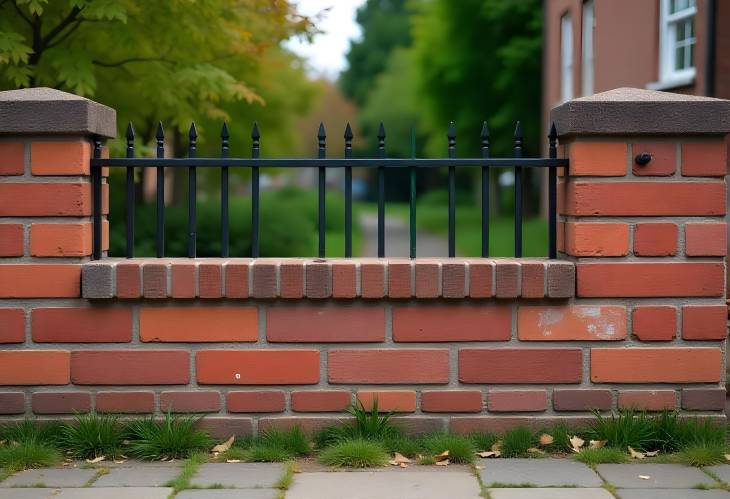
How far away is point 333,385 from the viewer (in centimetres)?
473

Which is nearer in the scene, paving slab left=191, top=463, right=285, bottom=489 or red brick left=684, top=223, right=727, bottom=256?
paving slab left=191, top=463, right=285, bottom=489

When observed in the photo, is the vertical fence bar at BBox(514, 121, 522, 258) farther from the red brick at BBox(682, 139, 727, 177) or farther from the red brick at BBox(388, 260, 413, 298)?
the red brick at BBox(682, 139, 727, 177)

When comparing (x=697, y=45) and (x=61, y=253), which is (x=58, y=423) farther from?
(x=697, y=45)

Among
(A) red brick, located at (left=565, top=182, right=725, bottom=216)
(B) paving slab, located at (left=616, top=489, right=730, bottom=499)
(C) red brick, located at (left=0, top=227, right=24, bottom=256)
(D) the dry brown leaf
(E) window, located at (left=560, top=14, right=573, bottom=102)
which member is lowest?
(B) paving slab, located at (left=616, top=489, right=730, bottom=499)

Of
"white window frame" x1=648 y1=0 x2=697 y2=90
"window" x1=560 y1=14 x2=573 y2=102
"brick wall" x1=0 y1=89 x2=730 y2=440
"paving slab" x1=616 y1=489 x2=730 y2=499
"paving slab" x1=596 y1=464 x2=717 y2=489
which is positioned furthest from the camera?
"window" x1=560 y1=14 x2=573 y2=102

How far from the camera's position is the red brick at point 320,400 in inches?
186

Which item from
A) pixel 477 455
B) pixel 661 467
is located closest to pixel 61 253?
pixel 477 455

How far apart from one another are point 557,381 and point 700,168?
3.91 ft

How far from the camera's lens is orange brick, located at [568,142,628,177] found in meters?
4.73

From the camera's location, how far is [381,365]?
15.5ft

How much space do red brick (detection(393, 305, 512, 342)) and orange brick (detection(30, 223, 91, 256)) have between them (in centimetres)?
149

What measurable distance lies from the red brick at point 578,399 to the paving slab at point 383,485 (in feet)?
2.44

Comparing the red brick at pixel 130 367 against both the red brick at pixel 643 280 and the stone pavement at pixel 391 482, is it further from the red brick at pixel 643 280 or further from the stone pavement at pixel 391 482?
the red brick at pixel 643 280

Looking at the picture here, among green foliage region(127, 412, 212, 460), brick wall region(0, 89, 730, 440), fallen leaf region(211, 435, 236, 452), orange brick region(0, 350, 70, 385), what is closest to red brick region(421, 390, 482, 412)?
brick wall region(0, 89, 730, 440)
